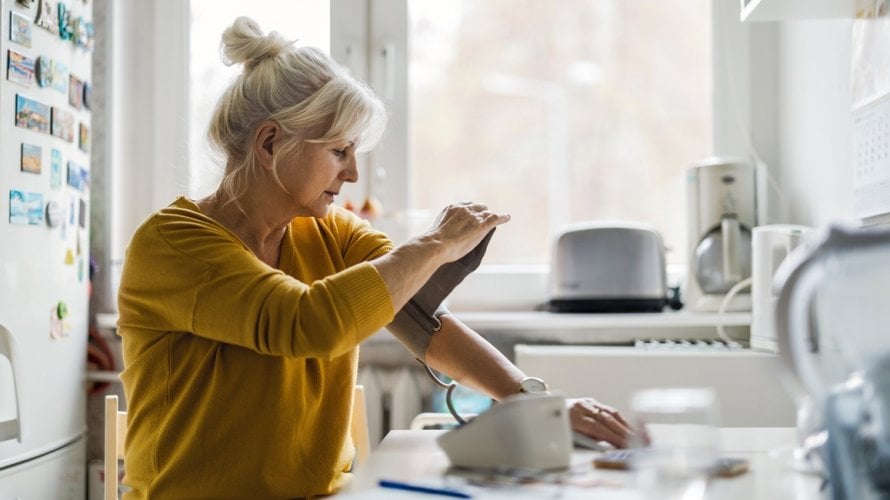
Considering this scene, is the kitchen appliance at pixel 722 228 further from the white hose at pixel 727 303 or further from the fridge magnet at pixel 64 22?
the fridge magnet at pixel 64 22

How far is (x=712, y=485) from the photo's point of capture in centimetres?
89

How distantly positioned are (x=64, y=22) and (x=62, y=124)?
0.70 feet

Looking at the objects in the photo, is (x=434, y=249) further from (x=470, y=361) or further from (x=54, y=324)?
(x=54, y=324)

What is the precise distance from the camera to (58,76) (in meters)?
1.92

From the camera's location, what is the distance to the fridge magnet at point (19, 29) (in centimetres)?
174

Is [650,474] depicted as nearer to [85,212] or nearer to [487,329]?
[487,329]

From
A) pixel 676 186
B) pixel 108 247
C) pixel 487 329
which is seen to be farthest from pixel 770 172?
pixel 108 247

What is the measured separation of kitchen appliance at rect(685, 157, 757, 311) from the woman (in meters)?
0.97

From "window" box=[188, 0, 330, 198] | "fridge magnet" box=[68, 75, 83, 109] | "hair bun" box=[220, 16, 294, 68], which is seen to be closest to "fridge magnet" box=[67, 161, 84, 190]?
"fridge magnet" box=[68, 75, 83, 109]

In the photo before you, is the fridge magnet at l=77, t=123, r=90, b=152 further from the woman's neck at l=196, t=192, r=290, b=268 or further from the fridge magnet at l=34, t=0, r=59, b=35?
the woman's neck at l=196, t=192, r=290, b=268

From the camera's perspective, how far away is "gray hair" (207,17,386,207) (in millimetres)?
1288

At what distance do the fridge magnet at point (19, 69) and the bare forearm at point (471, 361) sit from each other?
979 millimetres

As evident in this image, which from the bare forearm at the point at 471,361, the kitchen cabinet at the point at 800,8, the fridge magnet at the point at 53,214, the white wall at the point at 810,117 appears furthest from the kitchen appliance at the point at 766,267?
the fridge magnet at the point at 53,214

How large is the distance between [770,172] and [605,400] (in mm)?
Answer: 871
